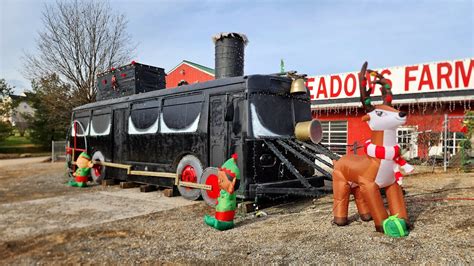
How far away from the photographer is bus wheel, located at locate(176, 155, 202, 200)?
7.53 m

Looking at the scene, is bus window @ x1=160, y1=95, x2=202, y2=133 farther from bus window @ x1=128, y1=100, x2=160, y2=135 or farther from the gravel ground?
→ the gravel ground

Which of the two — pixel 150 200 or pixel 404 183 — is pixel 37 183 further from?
pixel 404 183

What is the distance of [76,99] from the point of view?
69.7 ft

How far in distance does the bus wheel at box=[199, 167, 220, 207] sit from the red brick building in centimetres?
673

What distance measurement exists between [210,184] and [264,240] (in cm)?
254

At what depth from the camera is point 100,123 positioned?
11.0m

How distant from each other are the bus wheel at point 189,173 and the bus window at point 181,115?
27.1 inches

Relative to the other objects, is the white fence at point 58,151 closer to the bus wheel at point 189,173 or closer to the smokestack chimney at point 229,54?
the smokestack chimney at point 229,54

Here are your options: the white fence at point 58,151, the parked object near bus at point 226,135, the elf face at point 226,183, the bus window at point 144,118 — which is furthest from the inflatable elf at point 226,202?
the white fence at point 58,151

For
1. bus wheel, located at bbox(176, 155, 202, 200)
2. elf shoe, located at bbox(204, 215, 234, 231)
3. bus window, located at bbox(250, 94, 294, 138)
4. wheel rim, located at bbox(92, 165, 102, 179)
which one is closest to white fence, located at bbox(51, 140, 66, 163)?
wheel rim, located at bbox(92, 165, 102, 179)

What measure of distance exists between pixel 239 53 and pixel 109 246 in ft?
20.3

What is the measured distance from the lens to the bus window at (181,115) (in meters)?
7.67

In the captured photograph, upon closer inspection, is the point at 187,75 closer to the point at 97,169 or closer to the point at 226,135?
the point at 97,169

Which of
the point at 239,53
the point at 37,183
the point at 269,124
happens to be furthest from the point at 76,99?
the point at 269,124
